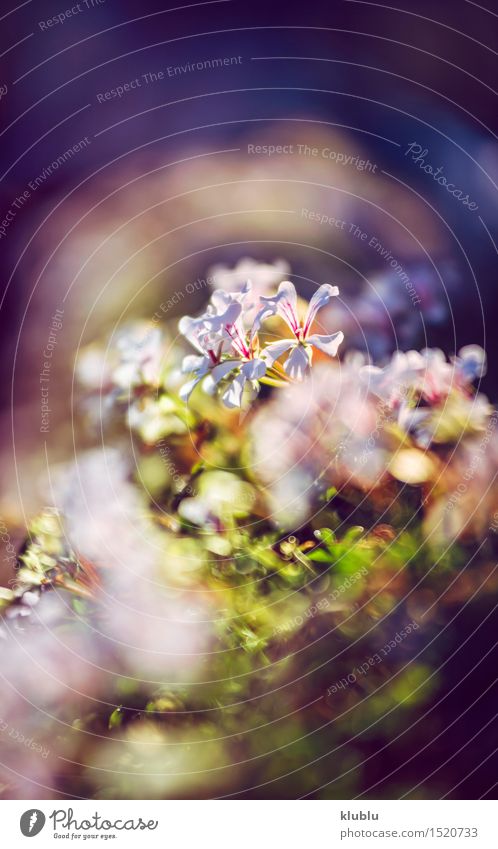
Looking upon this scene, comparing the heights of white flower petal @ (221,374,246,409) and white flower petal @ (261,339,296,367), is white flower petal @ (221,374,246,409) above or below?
below

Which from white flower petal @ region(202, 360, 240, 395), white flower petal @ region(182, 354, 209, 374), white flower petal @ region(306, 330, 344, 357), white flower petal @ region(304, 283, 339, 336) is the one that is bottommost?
white flower petal @ region(202, 360, 240, 395)

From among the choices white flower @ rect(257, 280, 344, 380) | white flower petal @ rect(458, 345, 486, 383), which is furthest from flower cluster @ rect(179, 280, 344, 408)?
white flower petal @ rect(458, 345, 486, 383)

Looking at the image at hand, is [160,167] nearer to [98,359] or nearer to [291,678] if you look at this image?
[98,359]

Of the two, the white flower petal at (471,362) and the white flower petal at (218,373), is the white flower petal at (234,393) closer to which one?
the white flower petal at (218,373)

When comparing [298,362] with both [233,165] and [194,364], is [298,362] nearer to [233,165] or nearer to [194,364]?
[194,364]

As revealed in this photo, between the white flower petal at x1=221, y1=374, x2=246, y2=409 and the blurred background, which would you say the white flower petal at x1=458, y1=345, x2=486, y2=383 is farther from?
the white flower petal at x1=221, y1=374, x2=246, y2=409

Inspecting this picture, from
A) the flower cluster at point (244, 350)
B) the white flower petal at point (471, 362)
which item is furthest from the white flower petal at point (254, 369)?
the white flower petal at point (471, 362)
